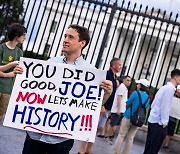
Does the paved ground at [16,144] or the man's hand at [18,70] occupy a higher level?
the man's hand at [18,70]

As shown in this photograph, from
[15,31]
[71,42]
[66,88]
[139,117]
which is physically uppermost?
[15,31]

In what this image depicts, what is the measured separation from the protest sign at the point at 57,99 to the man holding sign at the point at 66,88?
32 mm

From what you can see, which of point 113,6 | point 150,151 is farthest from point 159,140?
point 113,6

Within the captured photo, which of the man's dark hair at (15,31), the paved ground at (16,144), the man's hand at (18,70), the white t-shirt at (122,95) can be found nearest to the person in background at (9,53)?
the man's dark hair at (15,31)

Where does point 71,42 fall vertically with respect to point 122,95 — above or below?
above

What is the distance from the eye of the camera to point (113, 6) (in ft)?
29.5

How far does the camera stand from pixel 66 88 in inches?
121

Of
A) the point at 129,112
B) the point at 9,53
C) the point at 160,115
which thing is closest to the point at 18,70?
the point at 9,53

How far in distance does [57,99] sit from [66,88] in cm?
11

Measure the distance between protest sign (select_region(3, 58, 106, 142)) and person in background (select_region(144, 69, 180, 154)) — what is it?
9.31 ft

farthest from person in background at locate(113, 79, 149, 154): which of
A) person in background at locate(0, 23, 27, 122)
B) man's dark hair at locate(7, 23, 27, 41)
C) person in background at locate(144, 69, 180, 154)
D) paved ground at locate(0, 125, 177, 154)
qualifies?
man's dark hair at locate(7, 23, 27, 41)

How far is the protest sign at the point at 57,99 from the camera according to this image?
3.00 metres

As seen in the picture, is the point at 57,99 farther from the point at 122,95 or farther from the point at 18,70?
the point at 122,95

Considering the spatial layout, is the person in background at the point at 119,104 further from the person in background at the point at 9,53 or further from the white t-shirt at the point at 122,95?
the person in background at the point at 9,53
